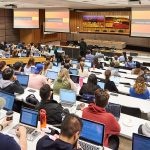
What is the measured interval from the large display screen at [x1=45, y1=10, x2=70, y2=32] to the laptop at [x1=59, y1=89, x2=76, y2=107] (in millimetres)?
10038

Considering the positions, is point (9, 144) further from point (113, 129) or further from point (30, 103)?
point (30, 103)

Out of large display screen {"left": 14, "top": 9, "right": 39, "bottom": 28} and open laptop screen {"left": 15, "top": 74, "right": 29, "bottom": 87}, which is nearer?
open laptop screen {"left": 15, "top": 74, "right": 29, "bottom": 87}

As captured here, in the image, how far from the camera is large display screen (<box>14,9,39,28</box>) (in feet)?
51.8

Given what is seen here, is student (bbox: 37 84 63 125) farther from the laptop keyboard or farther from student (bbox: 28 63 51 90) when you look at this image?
student (bbox: 28 63 51 90)

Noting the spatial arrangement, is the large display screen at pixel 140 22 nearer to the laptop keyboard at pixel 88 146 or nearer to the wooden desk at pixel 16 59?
the wooden desk at pixel 16 59

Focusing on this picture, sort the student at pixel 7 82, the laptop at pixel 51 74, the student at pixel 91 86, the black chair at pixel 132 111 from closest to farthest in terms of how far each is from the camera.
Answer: the black chair at pixel 132 111, the student at pixel 7 82, the student at pixel 91 86, the laptop at pixel 51 74

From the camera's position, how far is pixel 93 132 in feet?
11.0

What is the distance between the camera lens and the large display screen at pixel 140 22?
12.1 metres

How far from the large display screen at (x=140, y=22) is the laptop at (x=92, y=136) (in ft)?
31.4

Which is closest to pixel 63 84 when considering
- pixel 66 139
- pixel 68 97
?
pixel 68 97

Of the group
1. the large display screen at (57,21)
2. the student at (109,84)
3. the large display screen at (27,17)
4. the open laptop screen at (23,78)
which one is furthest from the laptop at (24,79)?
the large display screen at (27,17)

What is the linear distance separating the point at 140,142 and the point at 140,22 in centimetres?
1011

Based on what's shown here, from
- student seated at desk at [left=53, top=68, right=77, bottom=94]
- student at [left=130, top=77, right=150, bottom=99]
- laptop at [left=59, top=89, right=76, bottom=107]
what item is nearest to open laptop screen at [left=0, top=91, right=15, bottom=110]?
laptop at [left=59, top=89, right=76, bottom=107]

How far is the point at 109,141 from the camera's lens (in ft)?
12.5
